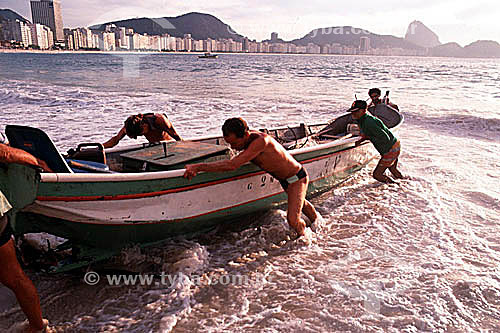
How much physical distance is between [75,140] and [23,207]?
27.2 feet

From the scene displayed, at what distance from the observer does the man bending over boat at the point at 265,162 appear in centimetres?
400

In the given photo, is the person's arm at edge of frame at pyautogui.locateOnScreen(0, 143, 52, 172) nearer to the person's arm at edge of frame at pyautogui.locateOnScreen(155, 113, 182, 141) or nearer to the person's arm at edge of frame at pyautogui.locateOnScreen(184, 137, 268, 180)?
the person's arm at edge of frame at pyautogui.locateOnScreen(184, 137, 268, 180)

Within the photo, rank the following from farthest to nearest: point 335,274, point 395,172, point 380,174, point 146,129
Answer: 1. point 395,172
2. point 380,174
3. point 146,129
4. point 335,274

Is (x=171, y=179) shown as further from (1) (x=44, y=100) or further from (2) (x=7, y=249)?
(1) (x=44, y=100)

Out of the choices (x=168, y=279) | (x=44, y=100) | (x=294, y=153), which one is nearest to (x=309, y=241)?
(x=294, y=153)

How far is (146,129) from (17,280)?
3004 millimetres

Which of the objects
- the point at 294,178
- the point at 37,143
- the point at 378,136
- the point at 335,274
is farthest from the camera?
the point at 378,136

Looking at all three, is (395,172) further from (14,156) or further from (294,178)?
(14,156)

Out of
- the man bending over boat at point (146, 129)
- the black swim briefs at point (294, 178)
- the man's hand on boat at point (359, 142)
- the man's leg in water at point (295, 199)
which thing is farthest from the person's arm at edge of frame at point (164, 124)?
the man's hand on boat at point (359, 142)

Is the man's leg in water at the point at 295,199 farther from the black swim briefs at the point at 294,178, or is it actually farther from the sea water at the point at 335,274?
the sea water at the point at 335,274

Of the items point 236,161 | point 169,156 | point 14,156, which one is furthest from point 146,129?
A: point 14,156

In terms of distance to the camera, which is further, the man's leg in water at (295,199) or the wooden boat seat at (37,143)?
the man's leg in water at (295,199)

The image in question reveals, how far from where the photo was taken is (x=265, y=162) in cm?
443

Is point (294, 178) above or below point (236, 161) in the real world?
below
